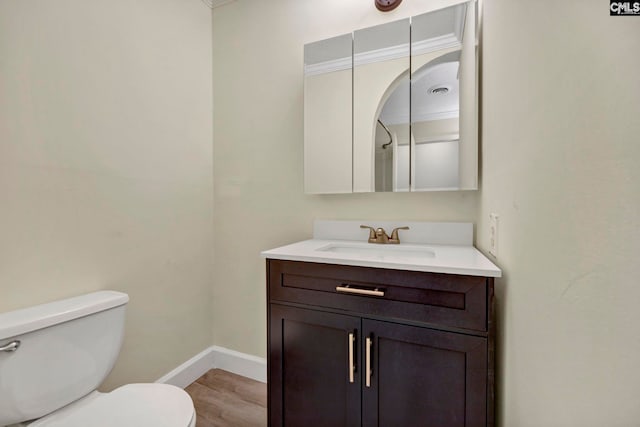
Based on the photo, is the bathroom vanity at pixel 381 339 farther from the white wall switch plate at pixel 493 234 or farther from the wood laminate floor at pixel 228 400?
the wood laminate floor at pixel 228 400

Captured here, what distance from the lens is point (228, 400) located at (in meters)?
1.69

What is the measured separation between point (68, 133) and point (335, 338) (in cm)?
143

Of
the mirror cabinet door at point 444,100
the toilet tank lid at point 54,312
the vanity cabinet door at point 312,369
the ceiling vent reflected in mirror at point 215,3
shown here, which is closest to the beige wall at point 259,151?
the ceiling vent reflected in mirror at point 215,3

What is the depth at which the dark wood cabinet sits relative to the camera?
0.95m

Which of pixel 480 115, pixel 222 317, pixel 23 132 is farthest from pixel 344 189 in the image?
pixel 23 132

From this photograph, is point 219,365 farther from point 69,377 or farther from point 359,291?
point 359,291

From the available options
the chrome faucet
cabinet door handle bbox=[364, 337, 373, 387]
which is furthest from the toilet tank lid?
the chrome faucet

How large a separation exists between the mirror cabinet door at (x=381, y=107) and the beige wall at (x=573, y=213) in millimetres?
647

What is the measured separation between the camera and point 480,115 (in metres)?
1.32

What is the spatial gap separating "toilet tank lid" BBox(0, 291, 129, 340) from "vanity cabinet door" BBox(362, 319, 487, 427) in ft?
3.45

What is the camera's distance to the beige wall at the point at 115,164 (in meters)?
1.11

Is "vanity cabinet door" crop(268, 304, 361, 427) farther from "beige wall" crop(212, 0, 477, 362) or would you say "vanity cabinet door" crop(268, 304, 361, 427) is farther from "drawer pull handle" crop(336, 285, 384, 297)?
"beige wall" crop(212, 0, 477, 362)

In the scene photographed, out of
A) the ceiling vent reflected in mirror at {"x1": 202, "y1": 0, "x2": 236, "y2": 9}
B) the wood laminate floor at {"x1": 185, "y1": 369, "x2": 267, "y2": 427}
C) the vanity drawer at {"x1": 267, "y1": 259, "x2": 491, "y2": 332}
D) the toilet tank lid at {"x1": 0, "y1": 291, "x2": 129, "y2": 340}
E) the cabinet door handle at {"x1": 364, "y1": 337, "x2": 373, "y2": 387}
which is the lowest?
the wood laminate floor at {"x1": 185, "y1": 369, "x2": 267, "y2": 427}

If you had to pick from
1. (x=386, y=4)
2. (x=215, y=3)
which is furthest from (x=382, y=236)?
(x=215, y=3)
